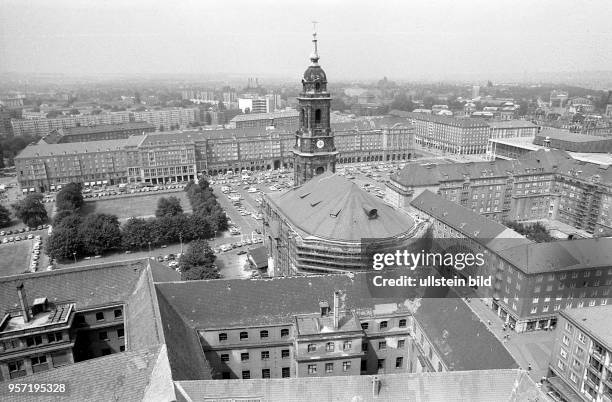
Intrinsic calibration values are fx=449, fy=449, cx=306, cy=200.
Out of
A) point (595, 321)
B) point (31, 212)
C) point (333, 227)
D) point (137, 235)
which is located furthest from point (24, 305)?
point (31, 212)

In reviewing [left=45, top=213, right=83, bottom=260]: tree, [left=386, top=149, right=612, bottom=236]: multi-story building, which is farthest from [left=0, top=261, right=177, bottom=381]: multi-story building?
[left=386, top=149, right=612, bottom=236]: multi-story building

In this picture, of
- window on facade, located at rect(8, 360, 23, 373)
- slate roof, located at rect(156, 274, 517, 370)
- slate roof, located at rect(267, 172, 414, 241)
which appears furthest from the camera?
slate roof, located at rect(267, 172, 414, 241)

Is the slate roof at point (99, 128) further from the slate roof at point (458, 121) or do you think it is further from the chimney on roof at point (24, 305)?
the chimney on roof at point (24, 305)

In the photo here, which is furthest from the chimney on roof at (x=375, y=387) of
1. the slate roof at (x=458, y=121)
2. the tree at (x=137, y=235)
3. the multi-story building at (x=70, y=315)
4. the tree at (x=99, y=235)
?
the slate roof at (x=458, y=121)

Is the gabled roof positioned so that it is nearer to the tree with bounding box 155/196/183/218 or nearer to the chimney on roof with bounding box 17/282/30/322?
the chimney on roof with bounding box 17/282/30/322

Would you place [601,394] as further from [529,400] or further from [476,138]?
[476,138]
